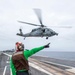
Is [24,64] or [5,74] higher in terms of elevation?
[24,64]

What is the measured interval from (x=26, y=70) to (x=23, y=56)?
54cm

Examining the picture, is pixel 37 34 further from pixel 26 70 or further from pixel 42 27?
pixel 26 70

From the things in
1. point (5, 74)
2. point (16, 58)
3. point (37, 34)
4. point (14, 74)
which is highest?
point (37, 34)

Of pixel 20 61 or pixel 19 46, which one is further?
pixel 20 61

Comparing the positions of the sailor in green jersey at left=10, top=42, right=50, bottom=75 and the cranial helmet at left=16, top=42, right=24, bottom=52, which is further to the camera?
the sailor in green jersey at left=10, top=42, right=50, bottom=75

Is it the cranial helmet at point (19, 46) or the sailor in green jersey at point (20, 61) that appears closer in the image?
the cranial helmet at point (19, 46)

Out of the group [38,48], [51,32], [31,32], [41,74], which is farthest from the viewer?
[31,32]

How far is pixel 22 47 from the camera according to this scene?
9250 mm

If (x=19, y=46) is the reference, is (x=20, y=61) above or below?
below

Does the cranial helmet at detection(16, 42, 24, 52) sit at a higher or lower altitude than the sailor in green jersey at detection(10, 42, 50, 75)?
higher

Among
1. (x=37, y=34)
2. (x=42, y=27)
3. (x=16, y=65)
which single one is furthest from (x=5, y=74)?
(x=16, y=65)

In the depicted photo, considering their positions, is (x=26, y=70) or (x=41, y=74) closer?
(x=26, y=70)

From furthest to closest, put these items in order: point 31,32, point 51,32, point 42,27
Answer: point 42,27, point 31,32, point 51,32

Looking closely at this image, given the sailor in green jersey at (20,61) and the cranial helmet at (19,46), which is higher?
the cranial helmet at (19,46)
